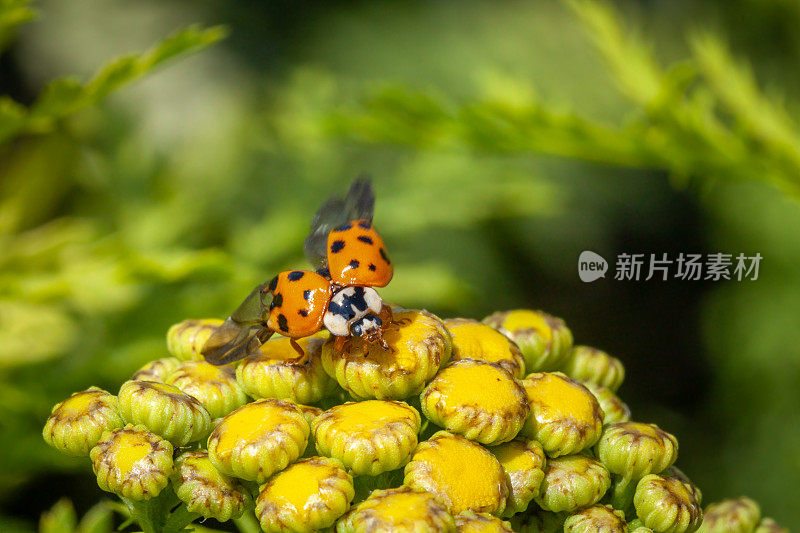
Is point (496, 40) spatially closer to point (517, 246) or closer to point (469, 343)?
point (517, 246)

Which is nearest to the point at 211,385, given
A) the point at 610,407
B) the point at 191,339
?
the point at 191,339

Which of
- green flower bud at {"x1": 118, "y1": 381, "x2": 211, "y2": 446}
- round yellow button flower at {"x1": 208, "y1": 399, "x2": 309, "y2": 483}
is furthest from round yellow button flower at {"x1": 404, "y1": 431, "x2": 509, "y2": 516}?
green flower bud at {"x1": 118, "y1": 381, "x2": 211, "y2": 446}

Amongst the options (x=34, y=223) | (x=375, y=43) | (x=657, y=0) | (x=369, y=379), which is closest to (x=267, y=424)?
(x=369, y=379)

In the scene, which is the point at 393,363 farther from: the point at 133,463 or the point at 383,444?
the point at 133,463

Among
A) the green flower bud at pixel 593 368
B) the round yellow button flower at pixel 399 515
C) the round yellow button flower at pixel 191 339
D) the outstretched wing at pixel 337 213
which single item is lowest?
the round yellow button flower at pixel 399 515

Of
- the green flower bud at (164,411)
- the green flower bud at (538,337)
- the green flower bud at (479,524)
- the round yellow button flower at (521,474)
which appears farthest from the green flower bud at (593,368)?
the green flower bud at (164,411)

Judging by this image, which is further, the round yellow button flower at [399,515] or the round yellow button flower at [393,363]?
the round yellow button flower at [393,363]

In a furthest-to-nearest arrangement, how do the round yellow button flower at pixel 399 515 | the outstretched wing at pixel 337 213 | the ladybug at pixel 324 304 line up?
the outstretched wing at pixel 337 213
the ladybug at pixel 324 304
the round yellow button flower at pixel 399 515

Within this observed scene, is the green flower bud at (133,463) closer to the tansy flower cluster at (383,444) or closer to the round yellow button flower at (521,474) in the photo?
the tansy flower cluster at (383,444)
